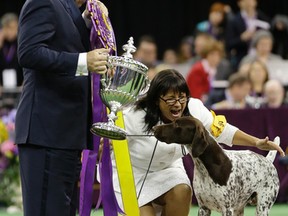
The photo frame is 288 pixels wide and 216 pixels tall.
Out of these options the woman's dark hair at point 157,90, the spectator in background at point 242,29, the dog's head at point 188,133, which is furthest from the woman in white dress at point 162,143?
the spectator in background at point 242,29

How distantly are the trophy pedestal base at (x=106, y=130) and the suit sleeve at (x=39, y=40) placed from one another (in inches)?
11.1

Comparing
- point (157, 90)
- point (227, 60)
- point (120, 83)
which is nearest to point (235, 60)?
point (227, 60)

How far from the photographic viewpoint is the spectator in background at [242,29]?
34.0 feet

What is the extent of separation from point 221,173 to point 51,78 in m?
0.99

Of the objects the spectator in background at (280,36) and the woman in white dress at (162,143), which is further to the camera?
the spectator in background at (280,36)

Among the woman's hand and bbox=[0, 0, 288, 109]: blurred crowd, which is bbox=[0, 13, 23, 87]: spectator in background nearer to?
bbox=[0, 0, 288, 109]: blurred crowd

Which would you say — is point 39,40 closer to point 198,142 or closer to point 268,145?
point 198,142

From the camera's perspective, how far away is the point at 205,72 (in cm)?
922

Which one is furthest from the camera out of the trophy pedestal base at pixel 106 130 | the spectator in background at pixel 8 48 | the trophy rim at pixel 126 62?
the spectator in background at pixel 8 48

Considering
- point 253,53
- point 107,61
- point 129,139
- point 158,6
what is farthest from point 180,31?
point 107,61

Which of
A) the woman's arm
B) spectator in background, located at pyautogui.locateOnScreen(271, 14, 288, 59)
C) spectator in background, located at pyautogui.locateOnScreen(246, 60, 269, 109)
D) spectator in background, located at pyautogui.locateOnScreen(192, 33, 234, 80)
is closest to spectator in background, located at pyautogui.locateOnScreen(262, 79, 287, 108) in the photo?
spectator in background, located at pyautogui.locateOnScreen(246, 60, 269, 109)

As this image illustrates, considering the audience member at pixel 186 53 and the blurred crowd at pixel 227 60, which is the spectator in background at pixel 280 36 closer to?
the blurred crowd at pixel 227 60

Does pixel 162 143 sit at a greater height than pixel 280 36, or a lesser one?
lesser

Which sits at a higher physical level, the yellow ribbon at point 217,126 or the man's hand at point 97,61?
the man's hand at point 97,61
